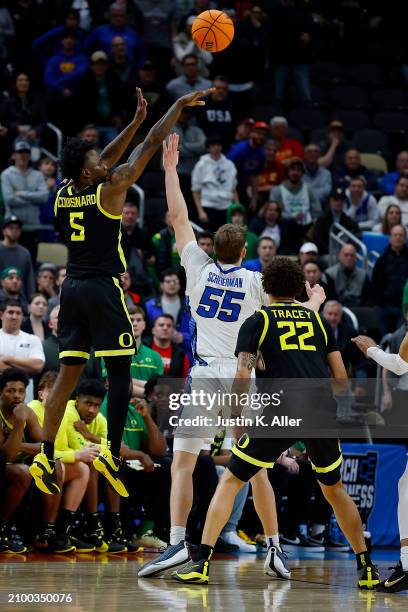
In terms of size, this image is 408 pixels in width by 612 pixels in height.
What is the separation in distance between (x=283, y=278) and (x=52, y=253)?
836 cm

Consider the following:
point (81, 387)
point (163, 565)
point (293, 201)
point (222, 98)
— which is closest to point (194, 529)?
point (81, 387)

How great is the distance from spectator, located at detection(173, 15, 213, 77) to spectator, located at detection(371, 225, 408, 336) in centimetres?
534

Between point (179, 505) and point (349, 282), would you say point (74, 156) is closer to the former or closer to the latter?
point (179, 505)

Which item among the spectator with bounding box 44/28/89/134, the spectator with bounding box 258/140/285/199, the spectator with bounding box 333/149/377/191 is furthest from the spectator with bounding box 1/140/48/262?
the spectator with bounding box 333/149/377/191

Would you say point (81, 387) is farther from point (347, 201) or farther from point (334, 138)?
point (334, 138)

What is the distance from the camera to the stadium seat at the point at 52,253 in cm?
1636

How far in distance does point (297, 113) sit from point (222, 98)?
2.51 m

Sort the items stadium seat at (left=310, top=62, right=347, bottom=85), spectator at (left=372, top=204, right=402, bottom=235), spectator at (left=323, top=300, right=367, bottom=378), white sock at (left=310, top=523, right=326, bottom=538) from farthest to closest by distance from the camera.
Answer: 1. stadium seat at (left=310, top=62, right=347, bottom=85)
2. spectator at (left=372, top=204, right=402, bottom=235)
3. spectator at (left=323, top=300, right=367, bottom=378)
4. white sock at (left=310, top=523, right=326, bottom=538)

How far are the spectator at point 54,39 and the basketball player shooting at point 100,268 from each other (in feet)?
37.4

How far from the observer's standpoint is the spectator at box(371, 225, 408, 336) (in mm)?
16406

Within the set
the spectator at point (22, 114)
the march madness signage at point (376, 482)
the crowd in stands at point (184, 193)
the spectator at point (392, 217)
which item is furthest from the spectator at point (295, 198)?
the march madness signage at point (376, 482)

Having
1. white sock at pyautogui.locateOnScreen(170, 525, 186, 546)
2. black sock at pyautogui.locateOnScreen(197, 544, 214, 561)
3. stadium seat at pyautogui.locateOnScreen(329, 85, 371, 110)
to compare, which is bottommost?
black sock at pyautogui.locateOnScreen(197, 544, 214, 561)

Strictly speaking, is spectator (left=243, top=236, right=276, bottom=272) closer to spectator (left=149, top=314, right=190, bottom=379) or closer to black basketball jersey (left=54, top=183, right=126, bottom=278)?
spectator (left=149, top=314, right=190, bottom=379)

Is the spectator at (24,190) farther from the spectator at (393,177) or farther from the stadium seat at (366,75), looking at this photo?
the stadium seat at (366,75)
